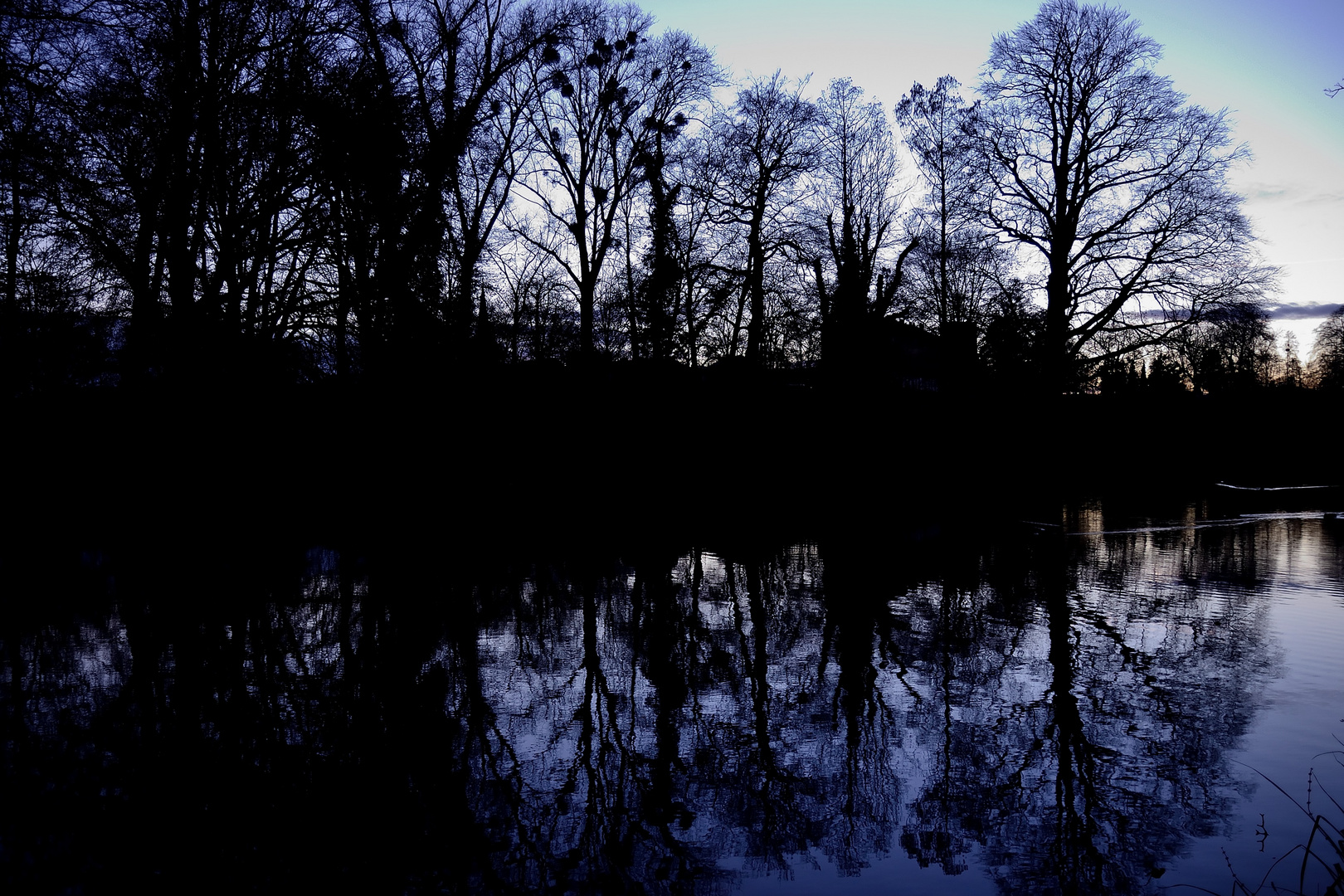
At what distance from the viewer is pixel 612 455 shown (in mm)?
24078

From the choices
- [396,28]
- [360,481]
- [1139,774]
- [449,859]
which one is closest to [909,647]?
[1139,774]

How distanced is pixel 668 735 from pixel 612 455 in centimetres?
1838

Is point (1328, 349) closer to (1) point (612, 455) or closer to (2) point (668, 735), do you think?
(1) point (612, 455)

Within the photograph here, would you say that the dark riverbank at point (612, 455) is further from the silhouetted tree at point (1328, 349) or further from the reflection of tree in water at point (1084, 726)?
the silhouetted tree at point (1328, 349)

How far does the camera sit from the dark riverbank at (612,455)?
1659 centimetres

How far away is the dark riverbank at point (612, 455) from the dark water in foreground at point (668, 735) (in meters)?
6.60

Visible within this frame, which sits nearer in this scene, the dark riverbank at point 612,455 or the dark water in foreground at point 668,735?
the dark water in foreground at point 668,735

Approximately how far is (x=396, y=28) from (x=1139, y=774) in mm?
21072

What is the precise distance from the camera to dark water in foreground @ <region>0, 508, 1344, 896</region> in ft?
13.8

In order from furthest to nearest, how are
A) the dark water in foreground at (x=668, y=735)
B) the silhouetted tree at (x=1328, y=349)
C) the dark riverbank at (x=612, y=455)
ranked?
the silhouetted tree at (x=1328, y=349) < the dark riverbank at (x=612, y=455) < the dark water in foreground at (x=668, y=735)

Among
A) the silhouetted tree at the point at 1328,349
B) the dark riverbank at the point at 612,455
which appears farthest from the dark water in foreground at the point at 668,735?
the silhouetted tree at the point at 1328,349

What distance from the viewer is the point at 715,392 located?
26.8 m

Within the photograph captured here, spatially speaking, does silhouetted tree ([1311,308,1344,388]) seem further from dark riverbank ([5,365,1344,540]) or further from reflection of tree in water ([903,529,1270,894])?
reflection of tree in water ([903,529,1270,894])

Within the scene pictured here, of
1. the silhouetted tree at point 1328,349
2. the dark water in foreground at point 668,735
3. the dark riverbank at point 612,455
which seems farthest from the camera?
the silhouetted tree at point 1328,349
